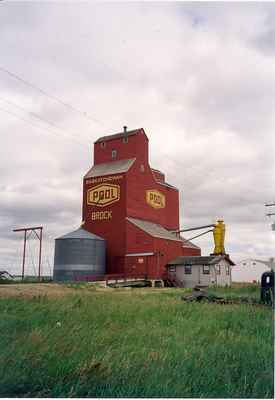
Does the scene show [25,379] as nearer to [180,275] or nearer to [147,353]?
[147,353]

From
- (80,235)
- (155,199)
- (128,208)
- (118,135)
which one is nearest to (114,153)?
(118,135)

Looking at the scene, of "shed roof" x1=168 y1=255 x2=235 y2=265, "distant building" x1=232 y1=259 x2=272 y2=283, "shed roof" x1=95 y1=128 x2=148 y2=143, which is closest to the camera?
"shed roof" x1=168 y1=255 x2=235 y2=265

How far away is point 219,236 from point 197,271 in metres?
6.52

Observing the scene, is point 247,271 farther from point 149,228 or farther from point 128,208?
point 128,208

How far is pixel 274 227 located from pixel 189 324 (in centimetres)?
490

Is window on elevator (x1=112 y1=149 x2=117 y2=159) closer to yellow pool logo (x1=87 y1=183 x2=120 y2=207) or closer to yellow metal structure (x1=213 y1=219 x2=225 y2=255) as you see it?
yellow pool logo (x1=87 y1=183 x2=120 y2=207)

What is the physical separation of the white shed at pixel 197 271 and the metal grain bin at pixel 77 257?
722 cm

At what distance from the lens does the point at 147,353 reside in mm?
5988

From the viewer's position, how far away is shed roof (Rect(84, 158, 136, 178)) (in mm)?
Answer: 37938

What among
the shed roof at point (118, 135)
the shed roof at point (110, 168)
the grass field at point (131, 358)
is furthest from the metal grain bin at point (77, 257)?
the grass field at point (131, 358)

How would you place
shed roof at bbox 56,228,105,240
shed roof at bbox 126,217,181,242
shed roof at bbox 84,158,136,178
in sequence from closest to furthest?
shed roof at bbox 56,228,105,240 < shed roof at bbox 126,217,181,242 < shed roof at bbox 84,158,136,178

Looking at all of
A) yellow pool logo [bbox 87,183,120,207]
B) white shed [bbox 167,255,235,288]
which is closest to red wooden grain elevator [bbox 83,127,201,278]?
yellow pool logo [bbox 87,183,120,207]

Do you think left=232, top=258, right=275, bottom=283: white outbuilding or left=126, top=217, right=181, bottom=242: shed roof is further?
left=232, top=258, right=275, bottom=283: white outbuilding

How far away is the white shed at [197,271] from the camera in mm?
36094
